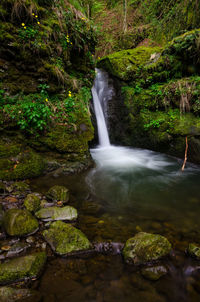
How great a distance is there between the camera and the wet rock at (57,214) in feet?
7.42

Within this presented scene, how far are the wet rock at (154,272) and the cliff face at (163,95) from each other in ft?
12.7

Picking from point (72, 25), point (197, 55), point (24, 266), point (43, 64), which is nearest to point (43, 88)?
point (43, 64)

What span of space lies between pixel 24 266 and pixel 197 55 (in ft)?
22.5

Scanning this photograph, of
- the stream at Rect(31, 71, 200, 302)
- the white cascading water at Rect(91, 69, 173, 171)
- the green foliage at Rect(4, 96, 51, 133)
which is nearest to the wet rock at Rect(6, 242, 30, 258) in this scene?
the stream at Rect(31, 71, 200, 302)

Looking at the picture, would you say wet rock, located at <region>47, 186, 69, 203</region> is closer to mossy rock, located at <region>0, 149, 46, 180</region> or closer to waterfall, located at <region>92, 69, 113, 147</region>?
mossy rock, located at <region>0, 149, 46, 180</region>

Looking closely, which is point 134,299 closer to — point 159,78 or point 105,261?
point 105,261

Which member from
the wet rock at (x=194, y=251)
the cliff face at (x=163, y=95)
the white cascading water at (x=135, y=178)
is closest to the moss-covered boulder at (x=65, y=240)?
the white cascading water at (x=135, y=178)

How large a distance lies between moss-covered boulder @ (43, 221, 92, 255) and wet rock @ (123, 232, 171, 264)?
462mm

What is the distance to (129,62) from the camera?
692cm

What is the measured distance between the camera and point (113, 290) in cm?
143

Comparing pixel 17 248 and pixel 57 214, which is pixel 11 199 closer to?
pixel 57 214

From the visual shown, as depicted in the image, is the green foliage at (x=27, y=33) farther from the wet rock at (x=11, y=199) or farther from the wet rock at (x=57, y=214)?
the wet rock at (x=57, y=214)

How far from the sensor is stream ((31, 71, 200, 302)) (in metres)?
1.42

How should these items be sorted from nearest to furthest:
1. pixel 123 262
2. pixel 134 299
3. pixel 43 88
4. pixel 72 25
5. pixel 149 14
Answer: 1. pixel 134 299
2. pixel 123 262
3. pixel 43 88
4. pixel 72 25
5. pixel 149 14
